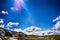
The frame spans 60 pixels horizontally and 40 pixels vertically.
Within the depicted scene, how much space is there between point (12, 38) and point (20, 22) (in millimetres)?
278

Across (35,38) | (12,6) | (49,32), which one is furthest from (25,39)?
(12,6)

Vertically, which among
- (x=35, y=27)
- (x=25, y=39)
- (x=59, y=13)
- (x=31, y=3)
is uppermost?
(x=31, y=3)

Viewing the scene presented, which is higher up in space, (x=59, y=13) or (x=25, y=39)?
(x=59, y=13)

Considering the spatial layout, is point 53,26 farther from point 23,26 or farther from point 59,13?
point 23,26

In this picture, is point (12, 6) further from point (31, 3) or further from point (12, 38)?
point (12, 38)

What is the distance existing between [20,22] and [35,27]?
25cm

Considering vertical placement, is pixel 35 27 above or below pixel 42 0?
below

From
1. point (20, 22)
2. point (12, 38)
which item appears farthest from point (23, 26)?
point (12, 38)

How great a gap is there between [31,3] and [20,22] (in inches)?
13.9

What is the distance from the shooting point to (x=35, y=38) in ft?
7.51

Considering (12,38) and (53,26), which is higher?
(53,26)

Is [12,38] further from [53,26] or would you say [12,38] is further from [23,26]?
[53,26]

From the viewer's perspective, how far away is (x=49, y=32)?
91.7 inches

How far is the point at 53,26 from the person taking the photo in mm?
2340
